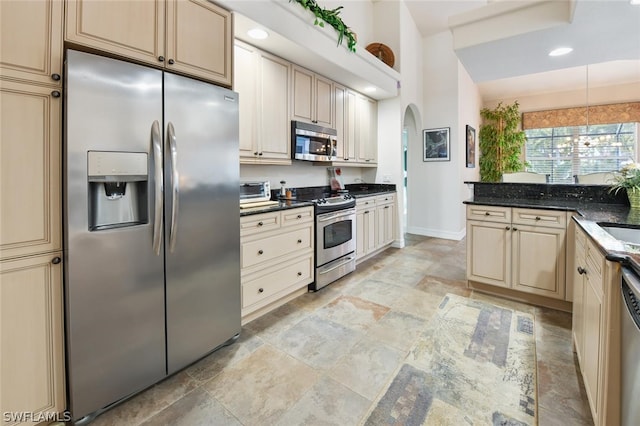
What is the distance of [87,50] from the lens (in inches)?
58.7

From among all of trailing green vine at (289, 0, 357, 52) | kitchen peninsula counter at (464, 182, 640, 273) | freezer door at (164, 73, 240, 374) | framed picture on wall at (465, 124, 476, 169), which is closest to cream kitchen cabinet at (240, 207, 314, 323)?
freezer door at (164, 73, 240, 374)

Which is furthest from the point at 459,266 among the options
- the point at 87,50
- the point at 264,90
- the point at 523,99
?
the point at 523,99

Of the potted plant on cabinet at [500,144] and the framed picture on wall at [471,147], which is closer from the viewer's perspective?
the framed picture on wall at [471,147]

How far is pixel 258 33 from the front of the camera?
8.27ft

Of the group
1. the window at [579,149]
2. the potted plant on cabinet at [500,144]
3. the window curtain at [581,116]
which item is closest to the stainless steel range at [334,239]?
the potted plant on cabinet at [500,144]

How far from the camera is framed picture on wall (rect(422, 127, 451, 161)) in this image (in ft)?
17.9

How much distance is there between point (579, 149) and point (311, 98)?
7727 millimetres

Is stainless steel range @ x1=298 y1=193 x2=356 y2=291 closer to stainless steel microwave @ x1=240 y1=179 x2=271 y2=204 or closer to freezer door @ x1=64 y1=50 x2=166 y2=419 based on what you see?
stainless steel microwave @ x1=240 y1=179 x2=271 y2=204

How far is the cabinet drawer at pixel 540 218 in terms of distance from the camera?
2507mm

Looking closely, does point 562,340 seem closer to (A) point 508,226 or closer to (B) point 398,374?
(A) point 508,226

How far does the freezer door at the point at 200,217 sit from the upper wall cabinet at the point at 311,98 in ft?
4.53

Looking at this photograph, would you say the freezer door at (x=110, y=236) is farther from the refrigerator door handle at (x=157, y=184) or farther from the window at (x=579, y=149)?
the window at (x=579, y=149)

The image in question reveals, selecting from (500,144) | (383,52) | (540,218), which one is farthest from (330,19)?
(500,144)

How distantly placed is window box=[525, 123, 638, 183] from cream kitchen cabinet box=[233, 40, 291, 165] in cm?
720
